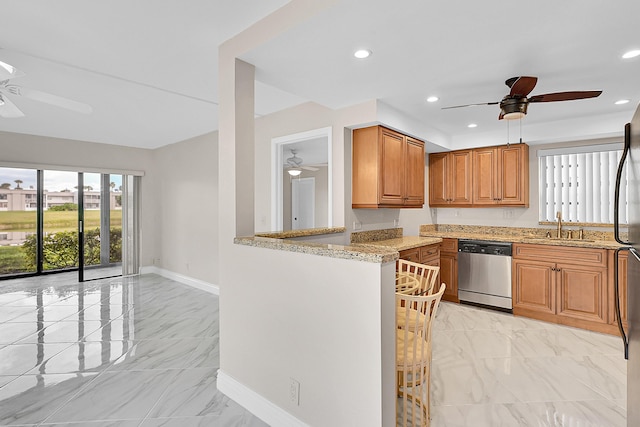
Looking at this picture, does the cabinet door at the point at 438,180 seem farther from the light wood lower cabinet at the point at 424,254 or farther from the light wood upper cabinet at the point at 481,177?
the light wood lower cabinet at the point at 424,254

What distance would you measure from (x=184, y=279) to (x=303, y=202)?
10.2 feet

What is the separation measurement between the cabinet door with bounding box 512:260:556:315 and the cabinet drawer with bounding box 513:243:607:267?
8 cm

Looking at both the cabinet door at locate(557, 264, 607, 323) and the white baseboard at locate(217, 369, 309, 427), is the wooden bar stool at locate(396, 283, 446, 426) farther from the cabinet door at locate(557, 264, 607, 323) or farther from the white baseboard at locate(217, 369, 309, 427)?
the cabinet door at locate(557, 264, 607, 323)

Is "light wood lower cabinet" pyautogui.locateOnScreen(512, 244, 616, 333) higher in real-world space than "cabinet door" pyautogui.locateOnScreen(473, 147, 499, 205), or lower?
lower

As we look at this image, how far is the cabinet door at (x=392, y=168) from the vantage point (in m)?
3.57

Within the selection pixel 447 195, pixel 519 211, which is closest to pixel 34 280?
pixel 447 195

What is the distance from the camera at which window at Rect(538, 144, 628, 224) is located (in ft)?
13.2

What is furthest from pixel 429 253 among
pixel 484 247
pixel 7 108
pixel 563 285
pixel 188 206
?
pixel 7 108

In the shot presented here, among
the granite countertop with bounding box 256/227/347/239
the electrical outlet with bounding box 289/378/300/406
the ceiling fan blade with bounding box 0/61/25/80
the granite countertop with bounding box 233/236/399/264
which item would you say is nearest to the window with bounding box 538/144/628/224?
the granite countertop with bounding box 256/227/347/239

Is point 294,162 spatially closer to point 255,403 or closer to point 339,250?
point 255,403

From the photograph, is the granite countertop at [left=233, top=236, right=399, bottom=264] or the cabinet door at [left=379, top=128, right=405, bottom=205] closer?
the granite countertop at [left=233, top=236, right=399, bottom=264]

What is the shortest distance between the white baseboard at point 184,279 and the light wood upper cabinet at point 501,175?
13.5 feet

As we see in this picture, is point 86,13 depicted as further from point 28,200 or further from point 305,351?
point 28,200

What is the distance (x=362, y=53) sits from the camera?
229 cm
